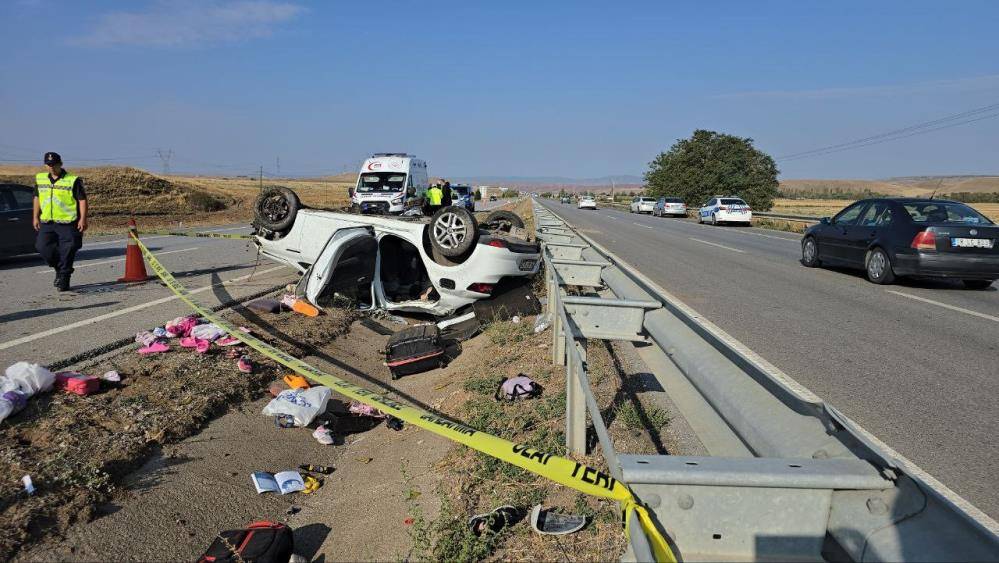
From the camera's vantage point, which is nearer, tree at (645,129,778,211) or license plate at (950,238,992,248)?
license plate at (950,238,992,248)

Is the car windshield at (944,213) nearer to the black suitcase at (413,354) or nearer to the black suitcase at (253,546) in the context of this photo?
the black suitcase at (413,354)

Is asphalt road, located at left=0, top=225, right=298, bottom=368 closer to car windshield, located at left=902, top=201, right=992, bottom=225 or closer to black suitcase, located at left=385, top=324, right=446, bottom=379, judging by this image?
black suitcase, located at left=385, top=324, right=446, bottom=379

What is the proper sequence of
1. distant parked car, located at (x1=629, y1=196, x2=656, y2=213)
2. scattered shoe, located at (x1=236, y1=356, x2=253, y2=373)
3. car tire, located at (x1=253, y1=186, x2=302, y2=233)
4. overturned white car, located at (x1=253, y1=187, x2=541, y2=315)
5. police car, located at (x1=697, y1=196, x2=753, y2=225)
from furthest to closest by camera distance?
distant parked car, located at (x1=629, y1=196, x2=656, y2=213)
police car, located at (x1=697, y1=196, x2=753, y2=225)
car tire, located at (x1=253, y1=186, x2=302, y2=233)
overturned white car, located at (x1=253, y1=187, x2=541, y2=315)
scattered shoe, located at (x1=236, y1=356, x2=253, y2=373)

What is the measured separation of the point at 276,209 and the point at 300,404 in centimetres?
425

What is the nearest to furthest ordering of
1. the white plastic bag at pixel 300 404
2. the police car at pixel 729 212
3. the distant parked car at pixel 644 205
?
the white plastic bag at pixel 300 404 < the police car at pixel 729 212 < the distant parked car at pixel 644 205

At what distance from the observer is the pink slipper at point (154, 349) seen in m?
5.96

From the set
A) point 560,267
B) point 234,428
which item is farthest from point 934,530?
point 560,267

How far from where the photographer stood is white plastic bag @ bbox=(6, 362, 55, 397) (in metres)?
4.56

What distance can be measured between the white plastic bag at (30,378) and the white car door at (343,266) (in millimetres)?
3266

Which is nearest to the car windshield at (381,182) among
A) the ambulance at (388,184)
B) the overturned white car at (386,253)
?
the ambulance at (388,184)

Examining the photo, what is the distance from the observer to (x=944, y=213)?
34.7 ft

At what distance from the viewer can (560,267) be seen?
6.74 m

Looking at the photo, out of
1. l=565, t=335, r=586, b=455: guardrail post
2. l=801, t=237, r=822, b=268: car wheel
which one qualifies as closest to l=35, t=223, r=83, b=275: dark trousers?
l=565, t=335, r=586, b=455: guardrail post

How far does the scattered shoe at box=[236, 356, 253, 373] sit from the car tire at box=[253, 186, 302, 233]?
2911 millimetres
